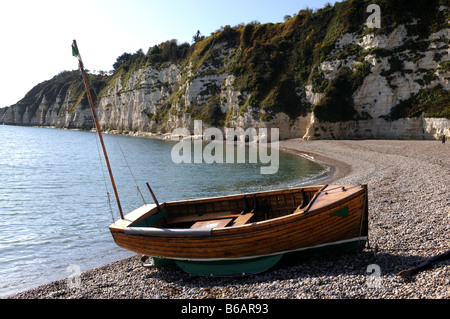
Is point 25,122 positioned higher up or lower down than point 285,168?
higher up

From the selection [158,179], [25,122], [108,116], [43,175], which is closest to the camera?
[158,179]

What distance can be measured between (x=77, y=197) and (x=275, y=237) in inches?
742

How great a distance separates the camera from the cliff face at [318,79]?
129ft

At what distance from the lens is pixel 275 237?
820cm

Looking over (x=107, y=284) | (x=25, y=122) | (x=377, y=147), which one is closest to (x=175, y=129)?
(x=377, y=147)

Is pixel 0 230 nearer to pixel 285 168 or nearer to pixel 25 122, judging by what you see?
pixel 285 168

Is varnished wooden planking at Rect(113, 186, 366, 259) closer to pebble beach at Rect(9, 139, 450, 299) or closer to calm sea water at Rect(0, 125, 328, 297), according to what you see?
pebble beach at Rect(9, 139, 450, 299)

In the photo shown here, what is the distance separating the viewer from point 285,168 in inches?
1241

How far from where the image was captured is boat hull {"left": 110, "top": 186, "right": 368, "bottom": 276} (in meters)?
8.15

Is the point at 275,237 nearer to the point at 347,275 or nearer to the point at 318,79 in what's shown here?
the point at 347,275

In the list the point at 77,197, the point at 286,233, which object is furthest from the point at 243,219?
the point at 77,197

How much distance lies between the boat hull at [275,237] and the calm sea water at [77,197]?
5.07 meters

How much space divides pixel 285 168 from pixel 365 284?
25.3 metres
